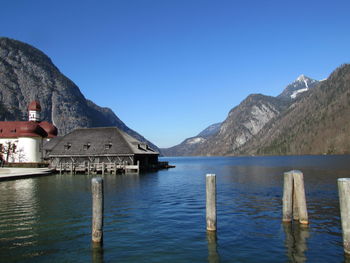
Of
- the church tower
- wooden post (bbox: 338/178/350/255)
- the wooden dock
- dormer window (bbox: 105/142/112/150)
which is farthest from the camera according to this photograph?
the church tower

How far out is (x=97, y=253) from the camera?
13.6 meters

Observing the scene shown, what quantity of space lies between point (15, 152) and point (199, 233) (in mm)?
69515

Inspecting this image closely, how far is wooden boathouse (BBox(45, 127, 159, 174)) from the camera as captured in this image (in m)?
60.5

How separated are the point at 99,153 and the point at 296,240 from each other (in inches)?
2045

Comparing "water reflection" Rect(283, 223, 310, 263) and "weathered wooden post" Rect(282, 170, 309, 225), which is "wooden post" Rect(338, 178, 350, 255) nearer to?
"water reflection" Rect(283, 223, 310, 263)

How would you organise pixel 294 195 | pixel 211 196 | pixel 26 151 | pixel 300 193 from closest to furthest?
pixel 211 196 < pixel 300 193 < pixel 294 195 < pixel 26 151

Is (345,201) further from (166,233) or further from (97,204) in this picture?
(97,204)

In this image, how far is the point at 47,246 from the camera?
47.8ft

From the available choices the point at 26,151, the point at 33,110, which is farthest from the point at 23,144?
the point at 33,110

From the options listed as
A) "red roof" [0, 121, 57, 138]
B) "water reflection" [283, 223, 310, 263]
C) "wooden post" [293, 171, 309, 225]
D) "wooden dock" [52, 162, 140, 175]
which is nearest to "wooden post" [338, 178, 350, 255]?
"water reflection" [283, 223, 310, 263]

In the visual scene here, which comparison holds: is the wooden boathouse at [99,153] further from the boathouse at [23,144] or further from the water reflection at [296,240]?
the water reflection at [296,240]

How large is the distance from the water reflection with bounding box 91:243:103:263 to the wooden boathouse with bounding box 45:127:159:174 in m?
43.7

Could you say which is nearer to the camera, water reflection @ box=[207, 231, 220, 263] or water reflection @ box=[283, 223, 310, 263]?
water reflection @ box=[207, 231, 220, 263]

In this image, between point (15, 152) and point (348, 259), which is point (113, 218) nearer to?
point (348, 259)
